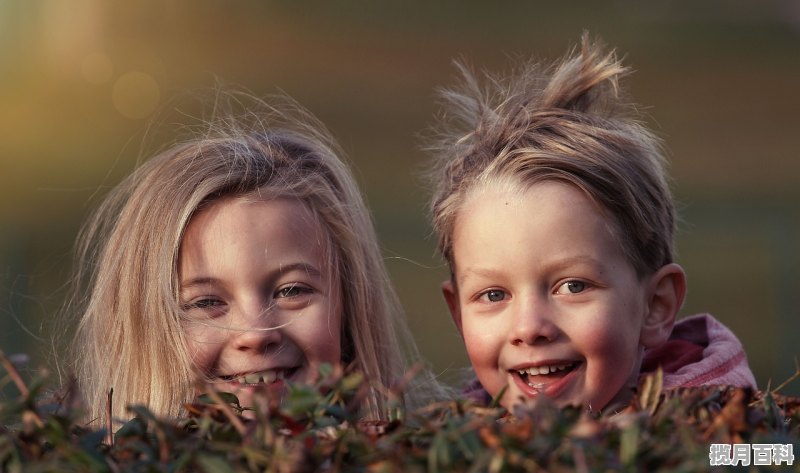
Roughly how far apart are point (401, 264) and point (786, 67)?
325 centimetres

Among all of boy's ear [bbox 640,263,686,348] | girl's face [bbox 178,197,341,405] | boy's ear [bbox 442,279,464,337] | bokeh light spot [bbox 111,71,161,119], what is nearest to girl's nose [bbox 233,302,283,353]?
girl's face [bbox 178,197,341,405]

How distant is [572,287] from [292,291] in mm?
584

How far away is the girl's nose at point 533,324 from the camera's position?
203 cm

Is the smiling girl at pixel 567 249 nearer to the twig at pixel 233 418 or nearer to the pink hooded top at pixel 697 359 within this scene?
the pink hooded top at pixel 697 359

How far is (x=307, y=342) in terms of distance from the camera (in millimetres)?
2238

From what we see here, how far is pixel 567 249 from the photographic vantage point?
209 cm

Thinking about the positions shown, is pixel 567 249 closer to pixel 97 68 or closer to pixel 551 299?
pixel 551 299

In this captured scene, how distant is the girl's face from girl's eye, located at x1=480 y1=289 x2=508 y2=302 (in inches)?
14.2

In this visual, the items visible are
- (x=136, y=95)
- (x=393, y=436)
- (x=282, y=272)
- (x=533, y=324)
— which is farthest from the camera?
(x=136, y=95)

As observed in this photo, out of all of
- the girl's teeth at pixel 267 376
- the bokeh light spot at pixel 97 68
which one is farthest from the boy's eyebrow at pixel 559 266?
the bokeh light spot at pixel 97 68

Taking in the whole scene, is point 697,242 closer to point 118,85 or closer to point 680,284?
point 118,85

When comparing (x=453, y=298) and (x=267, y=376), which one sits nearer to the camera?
(x=267, y=376)

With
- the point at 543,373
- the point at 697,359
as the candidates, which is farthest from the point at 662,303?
the point at 543,373

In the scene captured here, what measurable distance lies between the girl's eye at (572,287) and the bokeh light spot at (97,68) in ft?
19.2
